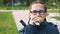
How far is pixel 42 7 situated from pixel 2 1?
949 inches

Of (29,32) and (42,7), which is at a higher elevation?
(42,7)

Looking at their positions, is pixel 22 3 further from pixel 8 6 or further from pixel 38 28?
pixel 38 28

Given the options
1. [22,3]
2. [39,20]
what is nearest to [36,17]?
[39,20]

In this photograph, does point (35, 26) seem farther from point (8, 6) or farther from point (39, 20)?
point (8, 6)

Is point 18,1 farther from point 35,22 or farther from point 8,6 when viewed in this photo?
point 35,22

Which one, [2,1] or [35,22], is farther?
[2,1]

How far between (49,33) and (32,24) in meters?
0.11

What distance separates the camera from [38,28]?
55.5 inches

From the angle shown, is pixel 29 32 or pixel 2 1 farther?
pixel 2 1

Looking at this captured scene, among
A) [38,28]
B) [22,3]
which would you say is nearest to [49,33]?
[38,28]

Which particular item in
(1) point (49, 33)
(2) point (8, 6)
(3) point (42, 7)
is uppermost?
(3) point (42, 7)

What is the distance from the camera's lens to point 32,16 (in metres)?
1.44

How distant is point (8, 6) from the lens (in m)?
25.7

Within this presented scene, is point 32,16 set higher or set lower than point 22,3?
higher
